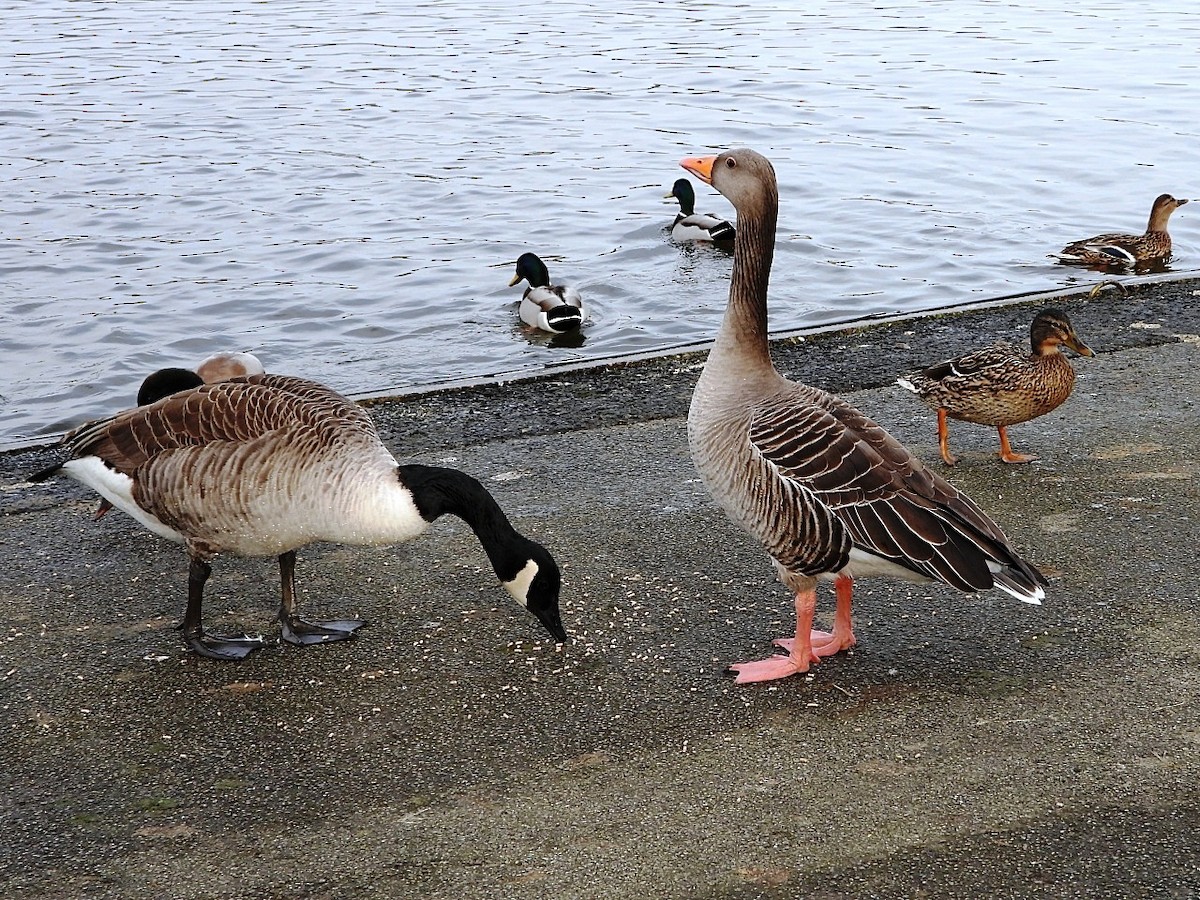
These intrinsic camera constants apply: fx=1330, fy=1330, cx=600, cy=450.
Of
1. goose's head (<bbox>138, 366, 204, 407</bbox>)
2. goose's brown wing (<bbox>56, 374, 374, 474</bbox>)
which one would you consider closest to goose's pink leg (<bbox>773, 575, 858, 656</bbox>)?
goose's brown wing (<bbox>56, 374, 374, 474</bbox>)

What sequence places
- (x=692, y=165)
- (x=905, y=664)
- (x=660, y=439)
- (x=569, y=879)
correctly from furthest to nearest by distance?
(x=660, y=439)
(x=692, y=165)
(x=905, y=664)
(x=569, y=879)

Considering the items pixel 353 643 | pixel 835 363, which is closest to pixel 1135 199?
pixel 835 363

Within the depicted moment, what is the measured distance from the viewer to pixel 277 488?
4754mm

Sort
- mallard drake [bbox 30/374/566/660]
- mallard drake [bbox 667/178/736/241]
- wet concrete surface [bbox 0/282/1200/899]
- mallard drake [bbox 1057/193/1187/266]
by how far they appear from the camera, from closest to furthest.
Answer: wet concrete surface [bbox 0/282/1200/899]
mallard drake [bbox 30/374/566/660]
mallard drake [bbox 1057/193/1187/266]
mallard drake [bbox 667/178/736/241]

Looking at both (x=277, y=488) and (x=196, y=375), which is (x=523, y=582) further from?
(x=196, y=375)

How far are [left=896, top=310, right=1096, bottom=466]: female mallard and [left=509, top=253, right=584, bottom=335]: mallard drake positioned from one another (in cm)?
472

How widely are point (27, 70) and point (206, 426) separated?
746 inches

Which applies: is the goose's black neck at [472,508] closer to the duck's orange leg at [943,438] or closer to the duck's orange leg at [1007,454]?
the duck's orange leg at [943,438]

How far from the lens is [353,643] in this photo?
5.03 m

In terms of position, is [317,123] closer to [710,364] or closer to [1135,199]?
[1135,199]

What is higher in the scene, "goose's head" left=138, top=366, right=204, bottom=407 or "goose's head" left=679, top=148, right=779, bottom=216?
"goose's head" left=679, top=148, right=779, bottom=216

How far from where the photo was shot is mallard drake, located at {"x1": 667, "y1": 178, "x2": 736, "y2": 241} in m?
14.1

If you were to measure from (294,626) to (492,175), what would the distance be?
11620mm

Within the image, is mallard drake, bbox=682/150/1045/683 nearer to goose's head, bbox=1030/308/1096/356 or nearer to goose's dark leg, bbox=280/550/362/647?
goose's dark leg, bbox=280/550/362/647
